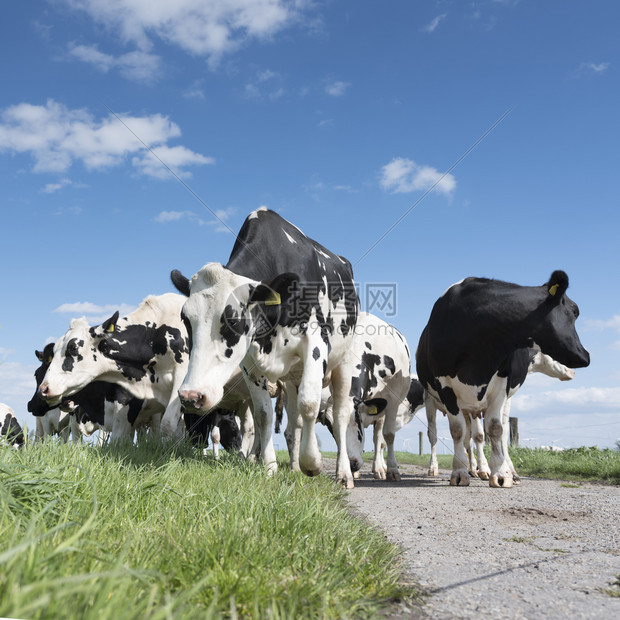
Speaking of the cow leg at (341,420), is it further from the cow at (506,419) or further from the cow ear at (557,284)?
the cow ear at (557,284)

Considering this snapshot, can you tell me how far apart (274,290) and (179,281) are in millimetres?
1226

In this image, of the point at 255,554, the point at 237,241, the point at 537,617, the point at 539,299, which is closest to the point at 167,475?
the point at 255,554

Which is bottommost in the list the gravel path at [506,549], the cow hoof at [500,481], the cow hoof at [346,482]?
the gravel path at [506,549]

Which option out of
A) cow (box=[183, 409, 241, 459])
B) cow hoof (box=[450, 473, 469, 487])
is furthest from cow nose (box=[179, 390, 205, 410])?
cow (box=[183, 409, 241, 459])

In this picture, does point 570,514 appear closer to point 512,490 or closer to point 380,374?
point 512,490

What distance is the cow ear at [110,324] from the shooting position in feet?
29.0

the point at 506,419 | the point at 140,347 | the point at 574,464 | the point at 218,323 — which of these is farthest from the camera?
the point at 506,419

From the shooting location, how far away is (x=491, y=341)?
26.1 feet

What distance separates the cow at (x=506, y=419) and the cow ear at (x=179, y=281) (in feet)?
15.2

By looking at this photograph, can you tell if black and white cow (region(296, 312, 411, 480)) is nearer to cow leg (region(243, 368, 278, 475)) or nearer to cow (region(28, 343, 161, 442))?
cow leg (region(243, 368, 278, 475))

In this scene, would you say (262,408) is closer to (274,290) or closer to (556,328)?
(274,290)

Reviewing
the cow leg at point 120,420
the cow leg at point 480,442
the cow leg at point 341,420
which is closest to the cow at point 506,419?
the cow leg at point 480,442

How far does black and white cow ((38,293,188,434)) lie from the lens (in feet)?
28.7

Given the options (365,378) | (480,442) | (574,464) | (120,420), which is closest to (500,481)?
(480,442)
